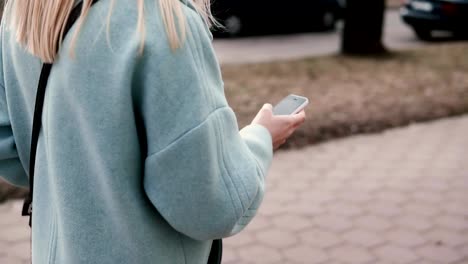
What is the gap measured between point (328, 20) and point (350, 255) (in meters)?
12.2

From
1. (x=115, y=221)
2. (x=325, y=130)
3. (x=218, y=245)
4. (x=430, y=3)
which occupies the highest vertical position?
(x=115, y=221)

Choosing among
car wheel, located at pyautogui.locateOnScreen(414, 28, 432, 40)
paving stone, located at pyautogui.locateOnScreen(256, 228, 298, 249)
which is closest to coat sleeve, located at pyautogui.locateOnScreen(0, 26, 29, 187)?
paving stone, located at pyautogui.locateOnScreen(256, 228, 298, 249)

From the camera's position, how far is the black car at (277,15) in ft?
44.8

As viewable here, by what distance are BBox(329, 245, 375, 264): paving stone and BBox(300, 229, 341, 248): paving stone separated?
0.08 meters

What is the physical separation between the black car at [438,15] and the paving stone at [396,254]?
10.8 m

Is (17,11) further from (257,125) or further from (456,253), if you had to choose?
Result: (456,253)

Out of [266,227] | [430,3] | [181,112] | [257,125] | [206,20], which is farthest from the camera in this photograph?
[430,3]

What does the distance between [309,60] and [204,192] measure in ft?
29.2

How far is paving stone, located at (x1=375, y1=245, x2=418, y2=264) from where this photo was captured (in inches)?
143

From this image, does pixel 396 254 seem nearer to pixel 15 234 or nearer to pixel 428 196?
pixel 428 196

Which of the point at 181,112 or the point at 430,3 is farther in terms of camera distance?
the point at 430,3

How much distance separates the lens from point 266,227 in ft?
13.3

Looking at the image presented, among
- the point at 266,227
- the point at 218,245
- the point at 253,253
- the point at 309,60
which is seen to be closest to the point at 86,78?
the point at 218,245

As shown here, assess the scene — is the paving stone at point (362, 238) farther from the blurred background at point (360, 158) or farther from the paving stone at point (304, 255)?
the paving stone at point (304, 255)
